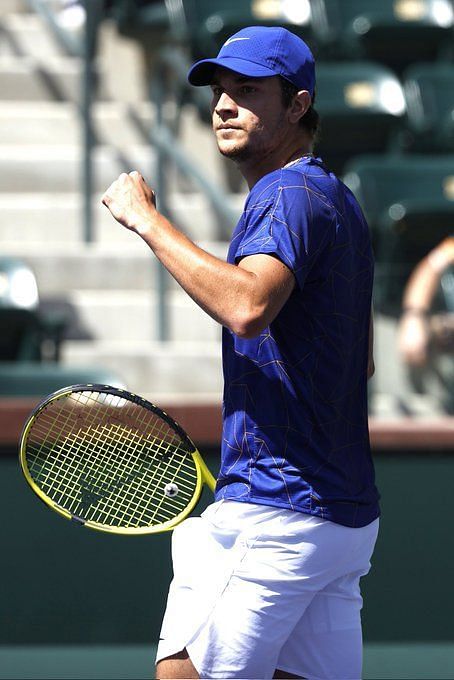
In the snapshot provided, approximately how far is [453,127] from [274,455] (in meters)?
4.97

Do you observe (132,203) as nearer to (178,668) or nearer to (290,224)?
(290,224)

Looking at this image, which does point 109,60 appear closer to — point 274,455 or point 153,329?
point 153,329

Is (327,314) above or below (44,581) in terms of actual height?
above

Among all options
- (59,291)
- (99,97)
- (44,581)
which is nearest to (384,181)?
(59,291)

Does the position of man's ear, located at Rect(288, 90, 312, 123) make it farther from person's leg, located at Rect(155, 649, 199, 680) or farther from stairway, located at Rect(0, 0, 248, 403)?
stairway, located at Rect(0, 0, 248, 403)

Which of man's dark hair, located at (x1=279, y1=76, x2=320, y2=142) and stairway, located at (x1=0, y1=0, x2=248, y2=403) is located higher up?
man's dark hair, located at (x1=279, y1=76, x2=320, y2=142)

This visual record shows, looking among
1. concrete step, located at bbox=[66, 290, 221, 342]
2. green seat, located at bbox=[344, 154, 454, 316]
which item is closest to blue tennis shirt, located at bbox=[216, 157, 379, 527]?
green seat, located at bbox=[344, 154, 454, 316]

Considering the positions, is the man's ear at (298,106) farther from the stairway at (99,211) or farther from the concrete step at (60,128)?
the concrete step at (60,128)

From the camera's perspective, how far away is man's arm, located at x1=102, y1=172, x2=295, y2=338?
1.99 m

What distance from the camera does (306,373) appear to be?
2146 millimetres

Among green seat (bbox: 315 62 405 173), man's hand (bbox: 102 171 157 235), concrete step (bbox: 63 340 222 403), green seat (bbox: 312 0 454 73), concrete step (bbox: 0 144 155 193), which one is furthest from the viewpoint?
green seat (bbox: 312 0 454 73)

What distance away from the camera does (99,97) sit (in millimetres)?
7297

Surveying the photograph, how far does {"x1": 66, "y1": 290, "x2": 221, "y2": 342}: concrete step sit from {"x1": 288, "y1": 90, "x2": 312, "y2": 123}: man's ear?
324cm

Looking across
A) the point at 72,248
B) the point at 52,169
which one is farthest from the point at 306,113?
the point at 52,169
